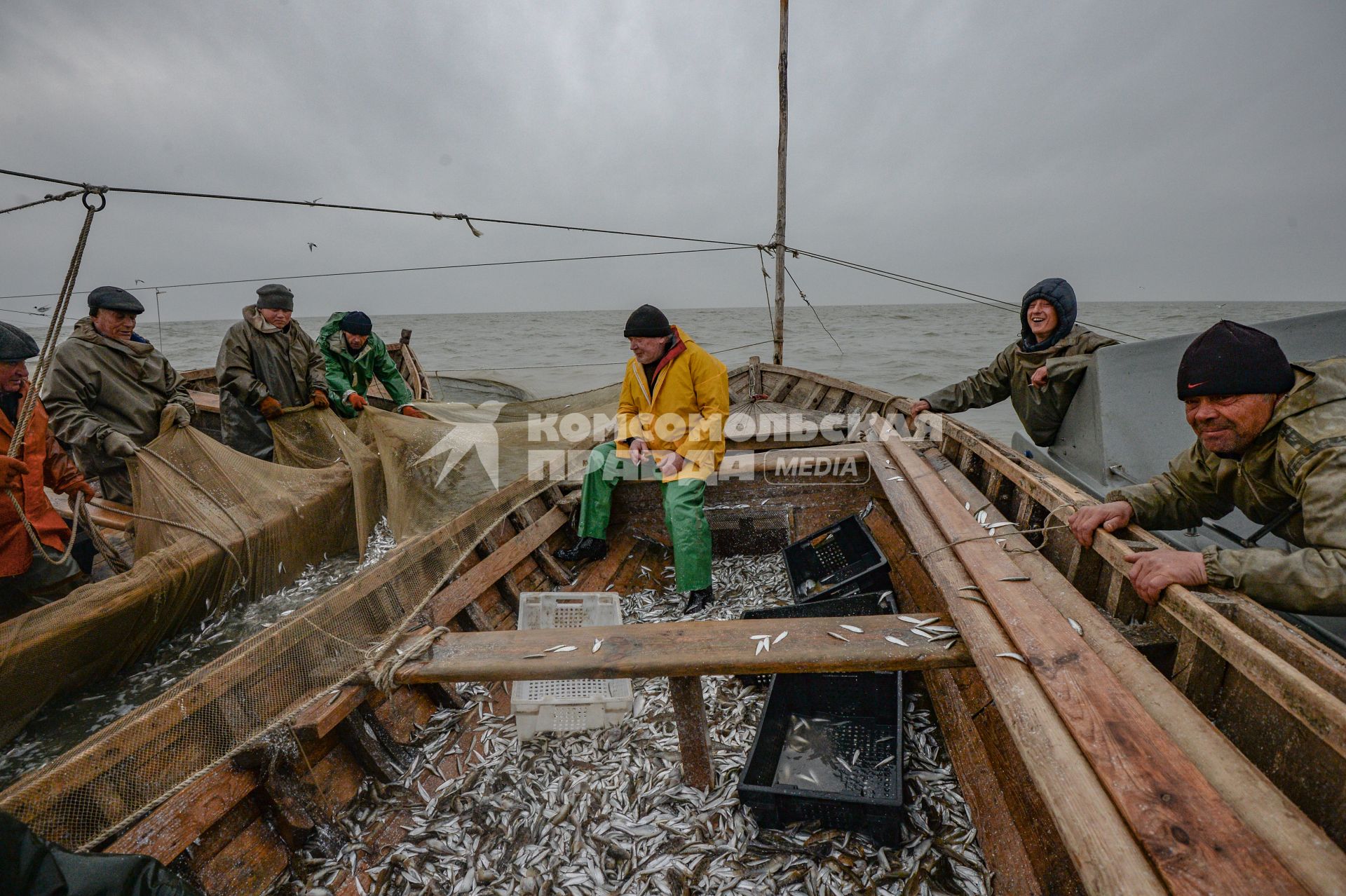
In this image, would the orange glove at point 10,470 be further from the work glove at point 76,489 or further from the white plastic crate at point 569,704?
the white plastic crate at point 569,704

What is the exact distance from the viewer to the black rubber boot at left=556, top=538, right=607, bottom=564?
5.84 m

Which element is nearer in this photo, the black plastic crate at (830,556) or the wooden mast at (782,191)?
the black plastic crate at (830,556)

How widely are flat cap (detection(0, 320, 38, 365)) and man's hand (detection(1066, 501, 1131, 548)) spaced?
7252mm

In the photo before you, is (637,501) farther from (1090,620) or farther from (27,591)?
(27,591)

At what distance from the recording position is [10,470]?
14.0 feet

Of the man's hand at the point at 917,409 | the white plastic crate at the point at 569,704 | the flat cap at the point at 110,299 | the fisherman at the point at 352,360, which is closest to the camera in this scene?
the white plastic crate at the point at 569,704

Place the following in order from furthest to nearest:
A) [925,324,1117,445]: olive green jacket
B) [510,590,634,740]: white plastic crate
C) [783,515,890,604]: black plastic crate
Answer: [925,324,1117,445]: olive green jacket < [783,515,890,604]: black plastic crate < [510,590,634,740]: white plastic crate

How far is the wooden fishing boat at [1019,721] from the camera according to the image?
171 cm

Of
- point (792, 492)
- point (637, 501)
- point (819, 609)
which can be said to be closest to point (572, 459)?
point (637, 501)

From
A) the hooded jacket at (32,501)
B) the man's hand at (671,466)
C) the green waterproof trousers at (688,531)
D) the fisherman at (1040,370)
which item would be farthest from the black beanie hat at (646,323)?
the hooded jacket at (32,501)

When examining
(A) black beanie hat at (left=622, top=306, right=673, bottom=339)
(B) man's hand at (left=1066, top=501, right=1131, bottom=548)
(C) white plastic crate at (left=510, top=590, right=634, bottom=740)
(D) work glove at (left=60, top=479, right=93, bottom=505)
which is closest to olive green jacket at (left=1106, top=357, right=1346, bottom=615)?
(B) man's hand at (left=1066, top=501, right=1131, bottom=548)

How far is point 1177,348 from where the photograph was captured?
5.29 meters

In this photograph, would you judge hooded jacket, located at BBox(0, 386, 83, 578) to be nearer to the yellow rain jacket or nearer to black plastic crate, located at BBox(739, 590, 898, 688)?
the yellow rain jacket

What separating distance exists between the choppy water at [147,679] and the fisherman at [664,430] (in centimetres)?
248
